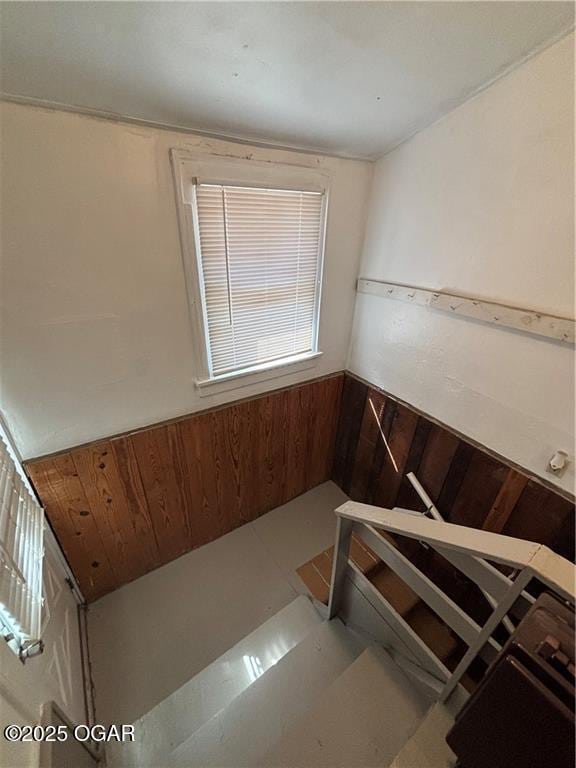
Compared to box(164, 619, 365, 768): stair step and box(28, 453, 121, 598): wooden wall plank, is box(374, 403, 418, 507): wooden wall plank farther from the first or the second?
box(28, 453, 121, 598): wooden wall plank

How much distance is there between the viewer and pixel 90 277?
1.18m

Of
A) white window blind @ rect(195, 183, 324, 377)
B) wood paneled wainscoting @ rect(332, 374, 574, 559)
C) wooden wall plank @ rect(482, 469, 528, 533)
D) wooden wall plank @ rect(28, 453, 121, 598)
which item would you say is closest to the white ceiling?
white window blind @ rect(195, 183, 324, 377)

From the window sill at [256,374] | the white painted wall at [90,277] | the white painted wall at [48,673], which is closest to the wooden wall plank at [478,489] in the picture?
the window sill at [256,374]

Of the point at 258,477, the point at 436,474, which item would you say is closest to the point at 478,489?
the point at 436,474

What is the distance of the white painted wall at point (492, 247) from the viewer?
108 cm

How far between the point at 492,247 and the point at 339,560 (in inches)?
59.0

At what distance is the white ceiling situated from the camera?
2.47ft

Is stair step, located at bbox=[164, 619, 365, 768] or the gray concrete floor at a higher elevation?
stair step, located at bbox=[164, 619, 365, 768]

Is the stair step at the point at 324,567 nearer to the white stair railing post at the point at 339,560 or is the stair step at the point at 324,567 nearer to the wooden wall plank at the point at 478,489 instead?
the white stair railing post at the point at 339,560

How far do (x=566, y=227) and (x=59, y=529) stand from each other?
2.50 meters

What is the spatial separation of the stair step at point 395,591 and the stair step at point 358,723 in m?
0.34

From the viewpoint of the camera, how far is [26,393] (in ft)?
3.99

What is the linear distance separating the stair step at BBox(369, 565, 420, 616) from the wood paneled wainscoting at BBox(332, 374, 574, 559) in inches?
17.0

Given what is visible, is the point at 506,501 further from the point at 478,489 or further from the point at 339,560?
the point at 339,560
